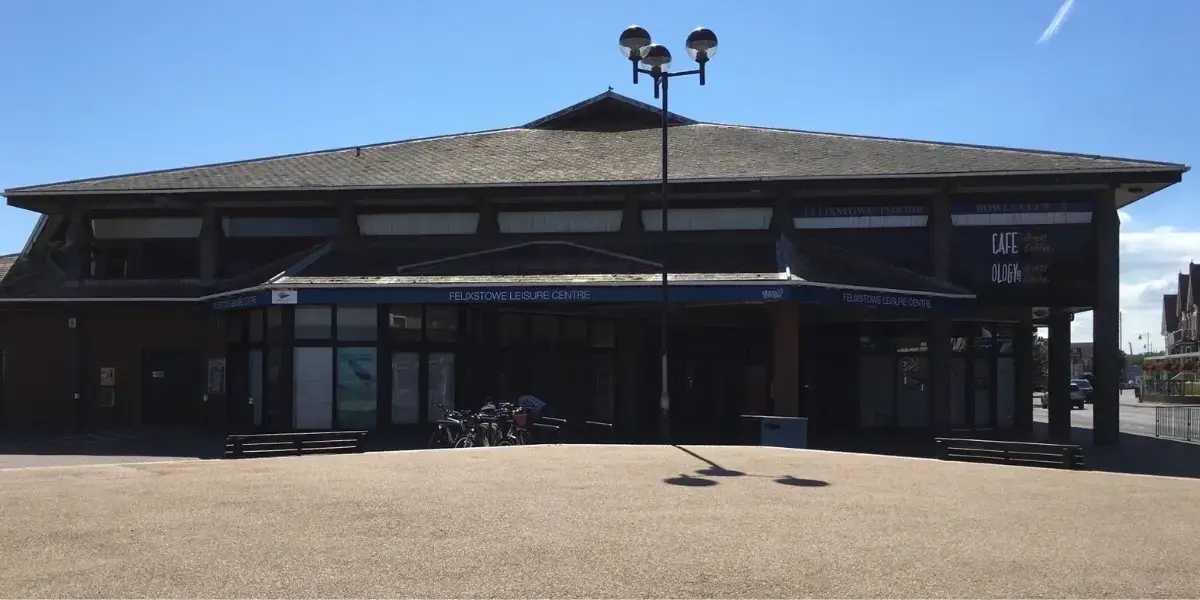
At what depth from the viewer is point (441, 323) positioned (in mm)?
23109

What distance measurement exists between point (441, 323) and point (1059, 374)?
15.4 metres

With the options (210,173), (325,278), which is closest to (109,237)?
(210,173)

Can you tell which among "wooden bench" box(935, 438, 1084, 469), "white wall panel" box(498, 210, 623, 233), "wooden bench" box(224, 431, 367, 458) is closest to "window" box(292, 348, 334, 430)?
"white wall panel" box(498, 210, 623, 233)

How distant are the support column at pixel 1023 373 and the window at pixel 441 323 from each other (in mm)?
14641

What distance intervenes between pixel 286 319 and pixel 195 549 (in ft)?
47.3

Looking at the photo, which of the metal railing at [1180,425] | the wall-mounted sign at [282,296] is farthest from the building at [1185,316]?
the wall-mounted sign at [282,296]

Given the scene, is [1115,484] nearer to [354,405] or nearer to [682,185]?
[682,185]

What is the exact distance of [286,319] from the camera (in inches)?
851

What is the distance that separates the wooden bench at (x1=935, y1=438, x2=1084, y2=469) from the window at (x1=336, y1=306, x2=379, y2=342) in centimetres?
1231

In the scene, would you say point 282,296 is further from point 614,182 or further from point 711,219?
point 711,219

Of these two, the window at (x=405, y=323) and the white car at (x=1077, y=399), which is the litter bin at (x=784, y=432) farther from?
the white car at (x=1077, y=399)

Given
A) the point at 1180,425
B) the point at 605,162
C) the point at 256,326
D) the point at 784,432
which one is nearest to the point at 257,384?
the point at 256,326

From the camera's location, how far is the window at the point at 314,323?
2180 cm

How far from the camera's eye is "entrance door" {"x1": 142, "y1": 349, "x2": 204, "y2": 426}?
24.6 metres
